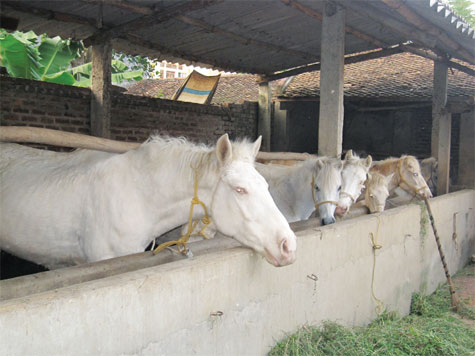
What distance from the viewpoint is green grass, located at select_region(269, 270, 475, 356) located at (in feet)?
8.80

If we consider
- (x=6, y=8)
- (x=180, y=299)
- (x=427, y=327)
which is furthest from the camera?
(x=6, y=8)

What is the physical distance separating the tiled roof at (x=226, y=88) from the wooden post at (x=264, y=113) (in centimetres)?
405

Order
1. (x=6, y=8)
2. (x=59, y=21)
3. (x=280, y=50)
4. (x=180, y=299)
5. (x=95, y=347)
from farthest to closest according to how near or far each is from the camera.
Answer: (x=280, y=50) → (x=59, y=21) → (x=6, y=8) → (x=180, y=299) → (x=95, y=347)

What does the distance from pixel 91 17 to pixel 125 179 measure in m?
4.07

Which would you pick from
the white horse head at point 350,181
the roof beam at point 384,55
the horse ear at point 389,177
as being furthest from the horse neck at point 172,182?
the roof beam at point 384,55

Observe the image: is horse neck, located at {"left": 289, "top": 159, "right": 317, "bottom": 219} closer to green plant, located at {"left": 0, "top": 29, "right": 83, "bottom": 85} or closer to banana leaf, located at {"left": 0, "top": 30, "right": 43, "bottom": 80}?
green plant, located at {"left": 0, "top": 29, "right": 83, "bottom": 85}

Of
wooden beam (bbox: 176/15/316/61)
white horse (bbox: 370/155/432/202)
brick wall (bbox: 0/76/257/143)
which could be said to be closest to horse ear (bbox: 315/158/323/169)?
brick wall (bbox: 0/76/257/143)

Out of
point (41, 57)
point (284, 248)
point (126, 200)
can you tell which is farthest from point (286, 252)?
point (41, 57)

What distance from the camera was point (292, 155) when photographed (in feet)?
17.3

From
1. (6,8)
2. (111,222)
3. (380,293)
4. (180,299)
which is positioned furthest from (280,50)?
(180,299)

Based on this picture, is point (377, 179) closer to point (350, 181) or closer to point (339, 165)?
point (350, 181)

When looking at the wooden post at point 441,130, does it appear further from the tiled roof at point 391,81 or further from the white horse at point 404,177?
the tiled roof at point 391,81

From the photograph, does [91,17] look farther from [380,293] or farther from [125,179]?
[380,293]

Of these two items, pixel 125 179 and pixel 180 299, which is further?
pixel 125 179
